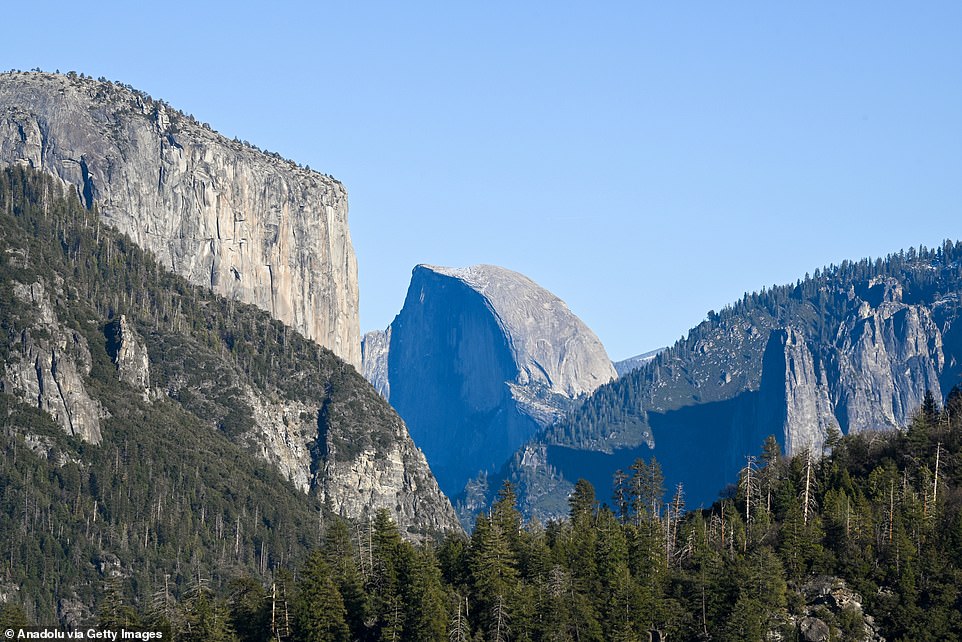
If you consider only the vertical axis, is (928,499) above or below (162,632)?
above

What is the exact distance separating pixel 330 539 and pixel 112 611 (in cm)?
2952

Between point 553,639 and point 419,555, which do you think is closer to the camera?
point 553,639

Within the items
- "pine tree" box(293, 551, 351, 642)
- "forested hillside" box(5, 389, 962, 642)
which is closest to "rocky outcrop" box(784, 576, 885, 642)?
"forested hillside" box(5, 389, 962, 642)

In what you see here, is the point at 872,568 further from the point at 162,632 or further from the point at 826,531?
the point at 162,632

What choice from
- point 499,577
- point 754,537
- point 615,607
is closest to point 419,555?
point 499,577

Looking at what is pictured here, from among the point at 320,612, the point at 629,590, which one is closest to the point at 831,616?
the point at 629,590

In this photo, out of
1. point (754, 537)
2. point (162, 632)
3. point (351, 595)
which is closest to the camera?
point (162, 632)

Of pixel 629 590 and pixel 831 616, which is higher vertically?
pixel 629 590

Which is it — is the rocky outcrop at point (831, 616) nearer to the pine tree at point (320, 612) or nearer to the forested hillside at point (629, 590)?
the forested hillside at point (629, 590)

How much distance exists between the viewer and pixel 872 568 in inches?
7195

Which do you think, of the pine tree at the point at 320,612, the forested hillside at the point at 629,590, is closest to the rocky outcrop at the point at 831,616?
the forested hillside at the point at 629,590

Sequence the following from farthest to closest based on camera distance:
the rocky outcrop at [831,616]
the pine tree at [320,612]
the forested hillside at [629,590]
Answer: the rocky outcrop at [831,616], the forested hillside at [629,590], the pine tree at [320,612]

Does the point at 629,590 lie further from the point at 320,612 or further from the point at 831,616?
the point at 320,612

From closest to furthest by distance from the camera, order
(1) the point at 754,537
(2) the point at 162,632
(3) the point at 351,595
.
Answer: (2) the point at 162,632 < (3) the point at 351,595 < (1) the point at 754,537
